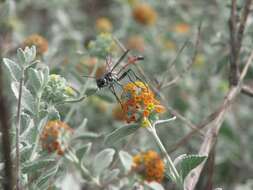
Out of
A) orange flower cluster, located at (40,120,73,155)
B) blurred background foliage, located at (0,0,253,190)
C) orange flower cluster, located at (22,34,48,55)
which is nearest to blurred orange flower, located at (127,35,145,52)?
blurred background foliage, located at (0,0,253,190)

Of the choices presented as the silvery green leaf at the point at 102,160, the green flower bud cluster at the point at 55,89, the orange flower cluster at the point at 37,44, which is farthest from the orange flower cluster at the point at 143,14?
the green flower bud cluster at the point at 55,89

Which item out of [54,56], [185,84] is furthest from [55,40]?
[185,84]

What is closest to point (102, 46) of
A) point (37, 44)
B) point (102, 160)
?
point (37, 44)

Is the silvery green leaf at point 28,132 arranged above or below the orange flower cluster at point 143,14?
above

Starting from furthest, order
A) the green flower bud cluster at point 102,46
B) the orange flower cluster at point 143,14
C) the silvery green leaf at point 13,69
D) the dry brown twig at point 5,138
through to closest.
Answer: the orange flower cluster at point 143,14
the green flower bud cluster at point 102,46
the silvery green leaf at point 13,69
the dry brown twig at point 5,138

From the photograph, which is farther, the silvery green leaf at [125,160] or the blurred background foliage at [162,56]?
the blurred background foliage at [162,56]

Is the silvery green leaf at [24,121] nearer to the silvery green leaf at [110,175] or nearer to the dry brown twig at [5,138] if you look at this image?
the silvery green leaf at [110,175]
